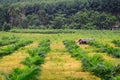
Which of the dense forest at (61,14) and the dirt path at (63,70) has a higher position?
the dirt path at (63,70)

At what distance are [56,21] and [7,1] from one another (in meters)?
37.6

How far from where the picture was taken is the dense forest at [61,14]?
103688 mm

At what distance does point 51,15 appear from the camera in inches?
4567

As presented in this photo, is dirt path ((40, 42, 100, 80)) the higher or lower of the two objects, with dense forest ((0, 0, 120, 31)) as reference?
higher

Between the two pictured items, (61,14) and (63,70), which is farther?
(61,14)

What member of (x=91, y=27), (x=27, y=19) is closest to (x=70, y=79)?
(x=91, y=27)

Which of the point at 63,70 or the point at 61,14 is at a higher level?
the point at 63,70

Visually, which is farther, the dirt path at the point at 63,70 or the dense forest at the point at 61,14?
the dense forest at the point at 61,14

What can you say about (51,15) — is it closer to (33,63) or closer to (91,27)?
(91,27)

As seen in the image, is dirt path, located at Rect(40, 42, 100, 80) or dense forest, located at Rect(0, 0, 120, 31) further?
dense forest, located at Rect(0, 0, 120, 31)

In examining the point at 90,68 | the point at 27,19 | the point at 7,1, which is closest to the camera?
the point at 90,68

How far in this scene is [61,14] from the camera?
113062 mm

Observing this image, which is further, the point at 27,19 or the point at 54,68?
the point at 27,19

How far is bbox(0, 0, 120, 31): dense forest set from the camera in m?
104
